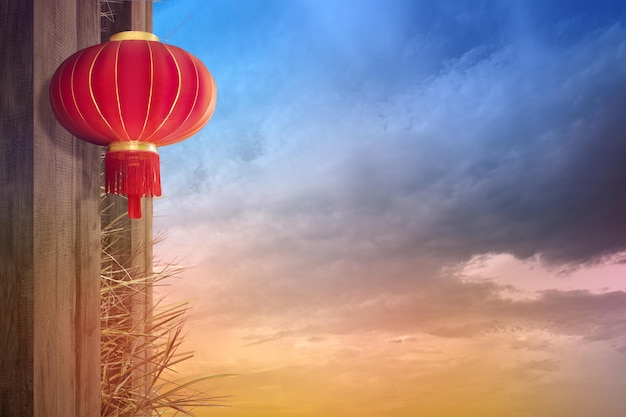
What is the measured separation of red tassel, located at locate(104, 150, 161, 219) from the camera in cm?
205

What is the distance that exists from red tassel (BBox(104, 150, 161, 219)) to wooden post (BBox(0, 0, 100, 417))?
0.11 m

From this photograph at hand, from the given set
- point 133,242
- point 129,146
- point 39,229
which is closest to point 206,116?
point 129,146

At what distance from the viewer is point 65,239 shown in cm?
191

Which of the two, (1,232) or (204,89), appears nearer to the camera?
(1,232)

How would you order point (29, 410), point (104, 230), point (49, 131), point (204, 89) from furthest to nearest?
point (104, 230)
point (204, 89)
point (49, 131)
point (29, 410)

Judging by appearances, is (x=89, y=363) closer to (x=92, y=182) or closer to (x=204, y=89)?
(x=92, y=182)

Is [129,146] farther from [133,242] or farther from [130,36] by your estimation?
[133,242]

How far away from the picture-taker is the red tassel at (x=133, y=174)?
205cm

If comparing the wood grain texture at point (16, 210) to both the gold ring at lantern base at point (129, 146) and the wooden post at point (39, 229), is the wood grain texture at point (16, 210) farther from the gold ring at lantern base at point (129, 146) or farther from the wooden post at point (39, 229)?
the gold ring at lantern base at point (129, 146)

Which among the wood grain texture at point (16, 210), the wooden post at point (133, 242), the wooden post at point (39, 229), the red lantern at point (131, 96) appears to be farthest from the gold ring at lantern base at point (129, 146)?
the wooden post at point (133, 242)

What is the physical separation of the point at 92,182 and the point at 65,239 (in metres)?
0.24

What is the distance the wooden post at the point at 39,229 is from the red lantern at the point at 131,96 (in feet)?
0.24

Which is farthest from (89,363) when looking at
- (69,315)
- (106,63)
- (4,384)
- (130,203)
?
(106,63)

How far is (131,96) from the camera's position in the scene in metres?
1.90
